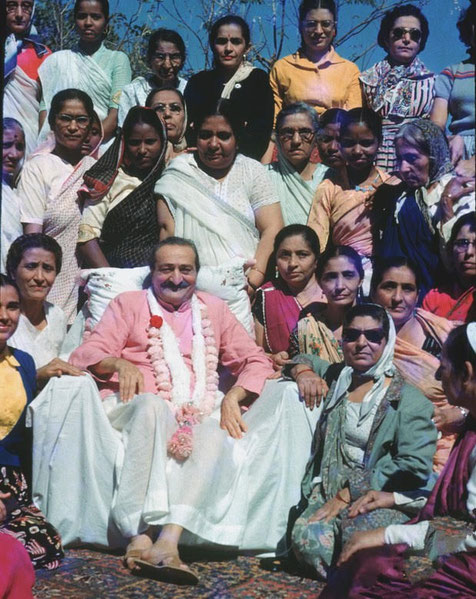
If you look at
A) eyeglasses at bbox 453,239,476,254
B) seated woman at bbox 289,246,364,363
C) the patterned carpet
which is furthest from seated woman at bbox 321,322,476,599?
eyeglasses at bbox 453,239,476,254

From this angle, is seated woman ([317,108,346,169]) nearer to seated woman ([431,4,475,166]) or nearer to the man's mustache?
seated woman ([431,4,475,166])

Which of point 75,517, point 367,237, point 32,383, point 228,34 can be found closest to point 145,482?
point 75,517

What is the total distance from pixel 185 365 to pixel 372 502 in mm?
1227

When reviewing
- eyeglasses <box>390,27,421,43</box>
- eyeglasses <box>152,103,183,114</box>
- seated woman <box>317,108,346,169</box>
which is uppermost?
eyeglasses <box>390,27,421,43</box>

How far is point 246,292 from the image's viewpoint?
557 centimetres

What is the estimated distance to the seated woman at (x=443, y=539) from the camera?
10.7ft

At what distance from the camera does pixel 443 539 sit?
3.33 metres

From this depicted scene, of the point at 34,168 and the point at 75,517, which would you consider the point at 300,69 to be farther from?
the point at 75,517

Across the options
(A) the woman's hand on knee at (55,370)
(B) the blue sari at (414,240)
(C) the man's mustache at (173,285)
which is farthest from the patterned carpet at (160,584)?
(B) the blue sari at (414,240)

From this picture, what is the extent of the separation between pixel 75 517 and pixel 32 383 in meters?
0.65

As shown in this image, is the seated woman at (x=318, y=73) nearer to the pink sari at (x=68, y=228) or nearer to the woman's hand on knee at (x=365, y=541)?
the pink sari at (x=68, y=228)

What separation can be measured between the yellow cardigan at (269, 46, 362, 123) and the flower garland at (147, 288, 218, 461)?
6.15 ft

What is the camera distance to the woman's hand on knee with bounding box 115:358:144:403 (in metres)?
4.78

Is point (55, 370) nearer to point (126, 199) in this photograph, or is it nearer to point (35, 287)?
point (35, 287)
